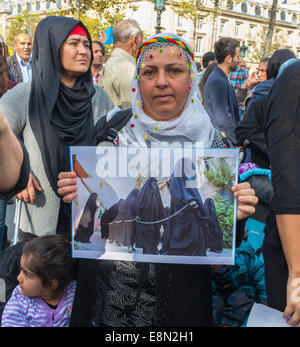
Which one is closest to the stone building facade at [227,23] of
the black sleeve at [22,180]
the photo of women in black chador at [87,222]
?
the photo of women in black chador at [87,222]

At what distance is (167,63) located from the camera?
1975 millimetres

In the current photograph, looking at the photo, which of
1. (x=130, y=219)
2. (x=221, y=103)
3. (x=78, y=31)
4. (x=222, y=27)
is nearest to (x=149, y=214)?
(x=130, y=219)

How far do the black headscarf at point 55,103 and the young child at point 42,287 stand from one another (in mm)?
519

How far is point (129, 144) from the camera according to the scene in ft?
6.45

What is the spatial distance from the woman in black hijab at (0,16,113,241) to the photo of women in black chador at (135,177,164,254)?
3.08ft

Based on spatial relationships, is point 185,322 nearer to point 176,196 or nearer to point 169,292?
point 169,292

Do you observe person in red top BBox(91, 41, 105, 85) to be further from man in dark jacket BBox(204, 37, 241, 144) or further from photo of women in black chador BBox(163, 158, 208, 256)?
photo of women in black chador BBox(163, 158, 208, 256)

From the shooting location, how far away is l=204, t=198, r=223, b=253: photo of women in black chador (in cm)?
173

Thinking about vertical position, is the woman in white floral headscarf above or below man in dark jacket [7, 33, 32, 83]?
below

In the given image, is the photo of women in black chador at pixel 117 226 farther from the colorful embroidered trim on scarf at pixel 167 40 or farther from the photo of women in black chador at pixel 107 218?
the colorful embroidered trim on scarf at pixel 167 40

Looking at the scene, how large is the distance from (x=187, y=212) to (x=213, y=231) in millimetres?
126

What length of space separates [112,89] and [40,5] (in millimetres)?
70271

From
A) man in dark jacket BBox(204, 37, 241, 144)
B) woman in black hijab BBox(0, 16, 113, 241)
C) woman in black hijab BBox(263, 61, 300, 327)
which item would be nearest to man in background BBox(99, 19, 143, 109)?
man in dark jacket BBox(204, 37, 241, 144)
